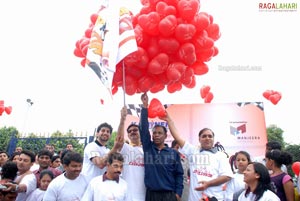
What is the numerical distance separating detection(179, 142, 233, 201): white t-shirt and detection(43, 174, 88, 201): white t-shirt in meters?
1.24

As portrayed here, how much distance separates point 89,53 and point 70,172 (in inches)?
55.5

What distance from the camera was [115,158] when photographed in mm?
3383

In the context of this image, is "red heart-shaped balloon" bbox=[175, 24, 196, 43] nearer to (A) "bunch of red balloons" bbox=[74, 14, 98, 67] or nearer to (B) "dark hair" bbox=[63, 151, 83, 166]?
(A) "bunch of red balloons" bbox=[74, 14, 98, 67]

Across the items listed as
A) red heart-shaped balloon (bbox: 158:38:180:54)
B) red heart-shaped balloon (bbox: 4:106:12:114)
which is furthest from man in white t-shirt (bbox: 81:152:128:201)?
red heart-shaped balloon (bbox: 4:106:12:114)

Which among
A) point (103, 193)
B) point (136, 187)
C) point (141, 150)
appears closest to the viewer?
point (103, 193)

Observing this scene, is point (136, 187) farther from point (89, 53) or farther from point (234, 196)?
point (89, 53)

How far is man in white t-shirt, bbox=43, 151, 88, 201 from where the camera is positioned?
326 centimetres

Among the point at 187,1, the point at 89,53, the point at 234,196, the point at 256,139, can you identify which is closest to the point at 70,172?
the point at 89,53

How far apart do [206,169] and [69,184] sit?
1.54 meters

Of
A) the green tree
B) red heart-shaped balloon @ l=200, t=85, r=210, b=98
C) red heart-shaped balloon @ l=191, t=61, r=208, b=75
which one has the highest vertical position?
red heart-shaped balloon @ l=200, t=85, r=210, b=98

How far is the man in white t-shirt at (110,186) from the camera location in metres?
3.22

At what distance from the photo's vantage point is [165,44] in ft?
12.4

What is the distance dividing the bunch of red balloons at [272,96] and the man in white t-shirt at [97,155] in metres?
5.49

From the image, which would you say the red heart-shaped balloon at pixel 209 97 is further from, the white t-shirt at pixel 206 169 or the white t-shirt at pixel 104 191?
the white t-shirt at pixel 104 191
